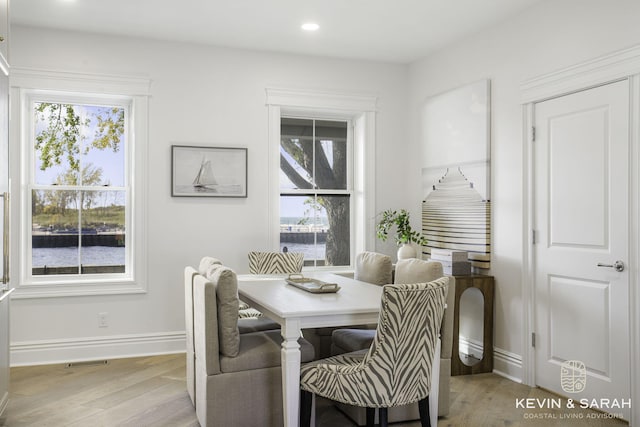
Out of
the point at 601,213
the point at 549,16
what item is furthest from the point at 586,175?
the point at 549,16

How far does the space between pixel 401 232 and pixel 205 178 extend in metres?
1.84

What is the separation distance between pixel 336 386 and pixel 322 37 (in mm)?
3150

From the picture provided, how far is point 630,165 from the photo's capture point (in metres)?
3.19

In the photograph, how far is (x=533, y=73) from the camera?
3906 mm

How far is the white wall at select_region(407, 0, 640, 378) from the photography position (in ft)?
11.8

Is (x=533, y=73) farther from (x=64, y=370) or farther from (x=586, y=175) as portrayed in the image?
(x=64, y=370)

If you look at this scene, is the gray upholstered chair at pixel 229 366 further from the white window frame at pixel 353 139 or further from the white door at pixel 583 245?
the white window frame at pixel 353 139

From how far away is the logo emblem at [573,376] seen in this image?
3514 mm

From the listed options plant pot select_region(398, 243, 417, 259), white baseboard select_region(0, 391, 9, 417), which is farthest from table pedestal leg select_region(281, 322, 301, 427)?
plant pot select_region(398, 243, 417, 259)

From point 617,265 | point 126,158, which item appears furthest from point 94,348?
point 617,265

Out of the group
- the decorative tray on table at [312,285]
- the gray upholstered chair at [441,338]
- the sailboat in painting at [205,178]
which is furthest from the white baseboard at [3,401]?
the sailboat in painting at [205,178]

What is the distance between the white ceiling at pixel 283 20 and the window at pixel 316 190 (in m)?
0.83

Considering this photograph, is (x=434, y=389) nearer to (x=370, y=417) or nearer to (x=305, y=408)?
(x=370, y=417)

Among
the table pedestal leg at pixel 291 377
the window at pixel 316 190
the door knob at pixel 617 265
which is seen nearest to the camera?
the table pedestal leg at pixel 291 377
